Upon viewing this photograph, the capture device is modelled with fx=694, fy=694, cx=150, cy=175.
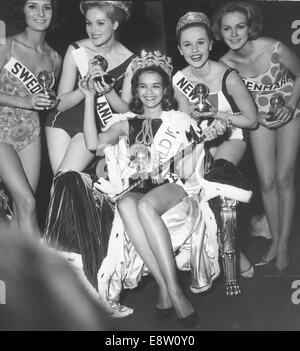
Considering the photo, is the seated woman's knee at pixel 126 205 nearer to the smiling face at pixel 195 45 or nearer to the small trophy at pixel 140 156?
the small trophy at pixel 140 156

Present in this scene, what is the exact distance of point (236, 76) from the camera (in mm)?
3098

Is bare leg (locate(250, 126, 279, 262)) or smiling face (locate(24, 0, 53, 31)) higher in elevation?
smiling face (locate(24, 0, 53, 31))

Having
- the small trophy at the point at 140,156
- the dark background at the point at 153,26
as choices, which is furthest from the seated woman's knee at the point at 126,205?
the dark background at the point at 153,26

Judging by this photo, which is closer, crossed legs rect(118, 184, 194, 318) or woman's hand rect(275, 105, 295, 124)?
crossed legs rect(118, 184, 194, 318)

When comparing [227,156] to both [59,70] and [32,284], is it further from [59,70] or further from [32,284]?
[32,284]

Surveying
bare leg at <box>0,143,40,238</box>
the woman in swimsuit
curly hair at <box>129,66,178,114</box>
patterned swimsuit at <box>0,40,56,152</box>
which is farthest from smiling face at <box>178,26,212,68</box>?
bare leg at <box>0,143,40,238</box>

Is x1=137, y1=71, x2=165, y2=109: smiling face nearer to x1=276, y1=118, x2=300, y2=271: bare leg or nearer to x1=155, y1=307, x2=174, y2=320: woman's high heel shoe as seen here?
x1=276, y1=118, x2=300, y2=271: bare leg

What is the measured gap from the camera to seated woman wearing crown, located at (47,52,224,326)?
3.04 metres

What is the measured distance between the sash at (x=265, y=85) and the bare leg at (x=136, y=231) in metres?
0.69

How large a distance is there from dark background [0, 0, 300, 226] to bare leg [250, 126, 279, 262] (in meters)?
0.41

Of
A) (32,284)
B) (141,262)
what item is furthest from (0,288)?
(141,262)

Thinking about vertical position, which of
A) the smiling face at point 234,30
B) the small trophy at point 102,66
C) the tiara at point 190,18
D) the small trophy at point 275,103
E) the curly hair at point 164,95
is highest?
the tiara at point 190,18

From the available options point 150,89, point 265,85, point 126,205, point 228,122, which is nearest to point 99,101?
point 150,89

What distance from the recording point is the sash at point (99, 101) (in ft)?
10.00
